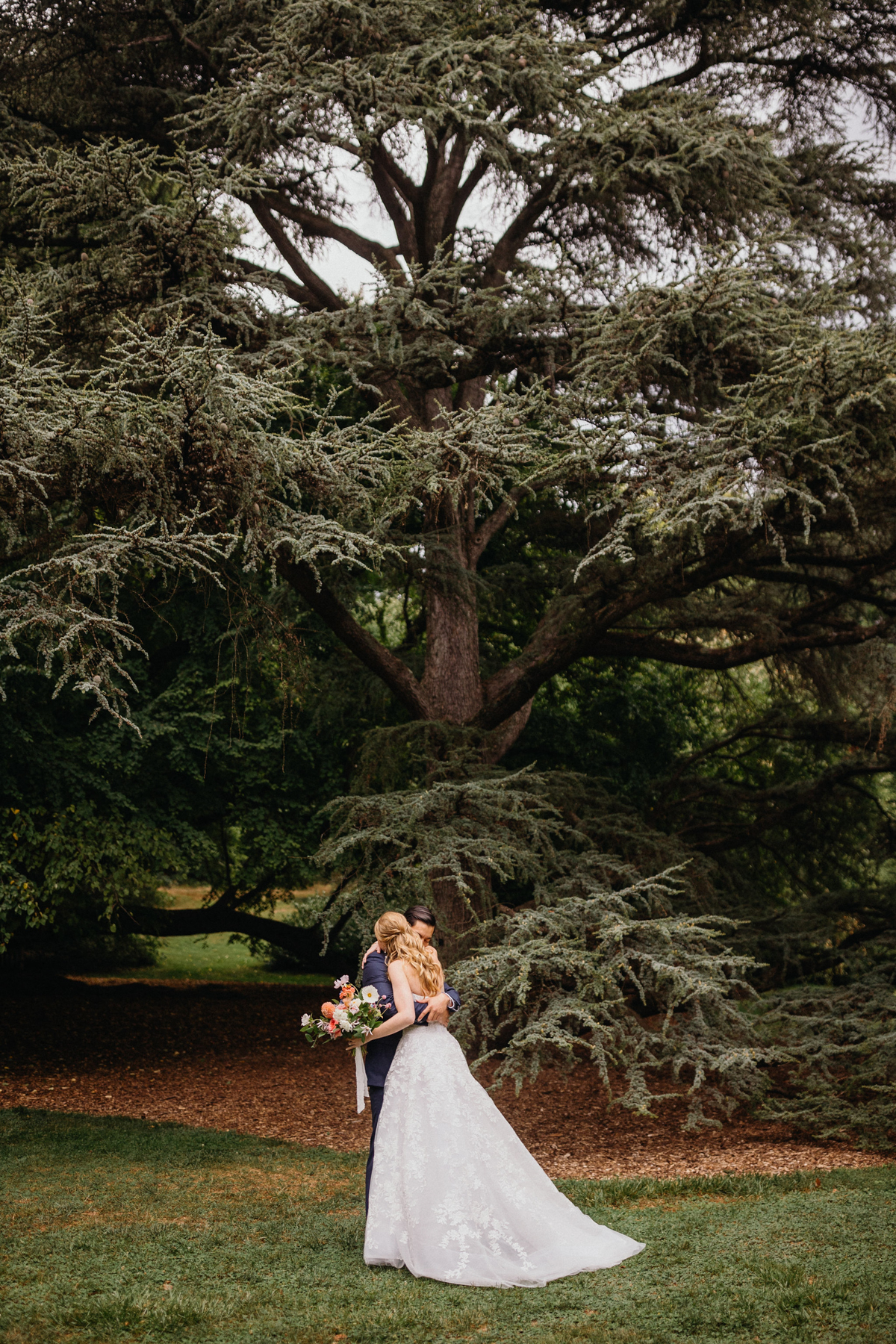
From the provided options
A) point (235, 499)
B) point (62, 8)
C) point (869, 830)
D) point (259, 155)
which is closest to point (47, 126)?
point (62, 8)

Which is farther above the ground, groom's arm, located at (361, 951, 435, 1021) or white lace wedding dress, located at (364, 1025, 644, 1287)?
groom's arm, located at (361, 951, 435, 1021)

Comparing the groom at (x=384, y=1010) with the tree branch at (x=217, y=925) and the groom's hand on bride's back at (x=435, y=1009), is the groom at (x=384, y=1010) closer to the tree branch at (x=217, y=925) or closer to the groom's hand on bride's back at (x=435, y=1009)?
the groom's hand on bride's back at (x=435, y=1009)

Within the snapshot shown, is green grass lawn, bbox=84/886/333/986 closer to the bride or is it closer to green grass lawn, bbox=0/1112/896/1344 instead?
green grass lawn, bbox=0/1112/896/1344

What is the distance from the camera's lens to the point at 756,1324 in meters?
4.19

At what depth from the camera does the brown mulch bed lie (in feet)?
26.6

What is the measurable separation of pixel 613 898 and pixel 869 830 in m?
6.40

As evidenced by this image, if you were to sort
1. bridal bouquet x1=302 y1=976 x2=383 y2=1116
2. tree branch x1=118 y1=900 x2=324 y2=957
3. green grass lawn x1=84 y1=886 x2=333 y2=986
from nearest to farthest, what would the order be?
bridal bouquet x1=302 y1=976 x2=383 y2=1116
tree branch x1=118 y1=900 x2=324 y2=957
green grass lawn x1=84 y1=886 x2=333 y2=986

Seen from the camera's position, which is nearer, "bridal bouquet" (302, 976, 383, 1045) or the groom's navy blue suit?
"bridal bouquet" (302, 976, 383, 1045)

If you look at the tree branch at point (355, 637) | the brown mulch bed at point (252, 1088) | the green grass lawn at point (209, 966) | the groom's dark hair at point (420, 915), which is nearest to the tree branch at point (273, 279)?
the tree branch at point (355, 637)

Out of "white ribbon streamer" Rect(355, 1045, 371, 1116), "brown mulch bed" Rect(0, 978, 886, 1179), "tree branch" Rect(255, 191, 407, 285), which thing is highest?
"tree branch" Rect(255, 191, 407, 285)

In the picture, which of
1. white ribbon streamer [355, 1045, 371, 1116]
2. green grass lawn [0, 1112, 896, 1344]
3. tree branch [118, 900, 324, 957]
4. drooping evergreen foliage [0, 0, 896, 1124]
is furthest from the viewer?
tree branch [118, 900, 324, 957]

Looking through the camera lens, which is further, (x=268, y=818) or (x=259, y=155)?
(x=268, y=818)

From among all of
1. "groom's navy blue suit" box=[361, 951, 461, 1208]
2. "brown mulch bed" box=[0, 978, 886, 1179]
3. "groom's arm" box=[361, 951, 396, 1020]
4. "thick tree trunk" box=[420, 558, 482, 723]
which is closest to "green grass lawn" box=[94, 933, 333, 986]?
"brown mulch bed" box=[0, 978, 886, 1179]

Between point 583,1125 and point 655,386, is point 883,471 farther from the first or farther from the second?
point 583,1125
